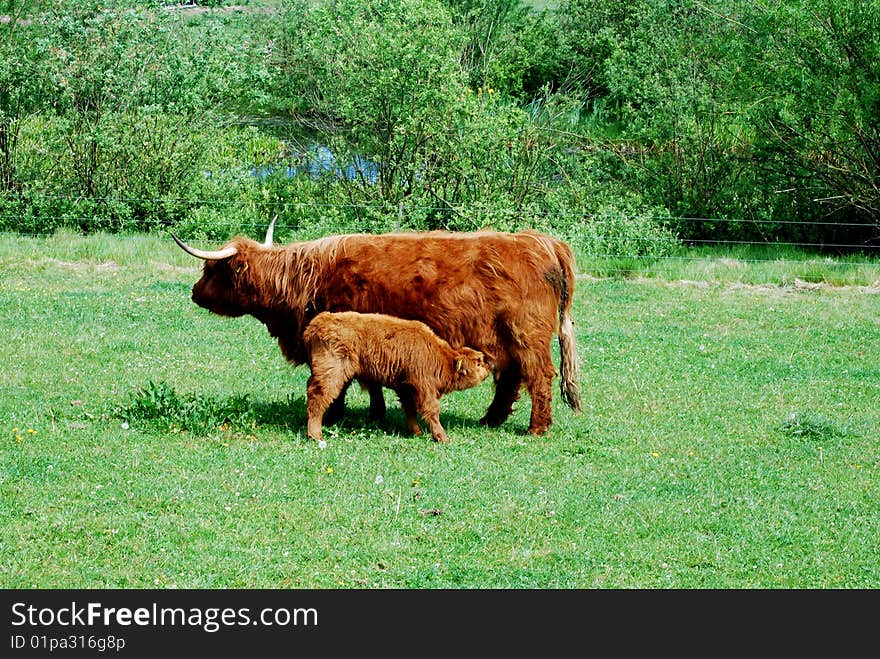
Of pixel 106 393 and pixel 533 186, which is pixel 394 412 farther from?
pixel 533 186

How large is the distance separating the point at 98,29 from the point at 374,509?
54.7ft

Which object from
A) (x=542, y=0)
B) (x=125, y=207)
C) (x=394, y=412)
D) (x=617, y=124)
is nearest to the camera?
(x=394, y=412)

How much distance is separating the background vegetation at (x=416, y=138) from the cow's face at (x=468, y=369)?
35.4 ft

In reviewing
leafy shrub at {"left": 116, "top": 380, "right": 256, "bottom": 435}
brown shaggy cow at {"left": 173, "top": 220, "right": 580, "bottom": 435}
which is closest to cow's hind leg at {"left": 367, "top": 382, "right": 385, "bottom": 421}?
brown shaggy cow at {"left": 173, "top": 220, "right": 580, "bottom": 435}

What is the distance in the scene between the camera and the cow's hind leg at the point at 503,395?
9.94 meters

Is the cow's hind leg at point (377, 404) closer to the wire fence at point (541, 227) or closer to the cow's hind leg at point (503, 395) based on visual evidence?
the cow's hind leg at point (503, 395)

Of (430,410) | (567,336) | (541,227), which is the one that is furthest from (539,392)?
(541,227)

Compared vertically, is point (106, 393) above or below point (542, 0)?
below

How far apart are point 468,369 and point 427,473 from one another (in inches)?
50.4

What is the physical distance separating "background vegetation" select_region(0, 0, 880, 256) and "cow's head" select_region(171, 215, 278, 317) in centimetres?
943

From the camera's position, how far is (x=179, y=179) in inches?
832

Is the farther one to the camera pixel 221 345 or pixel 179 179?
pixel 179 179

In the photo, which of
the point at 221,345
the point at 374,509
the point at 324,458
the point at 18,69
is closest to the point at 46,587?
the point at 374,509

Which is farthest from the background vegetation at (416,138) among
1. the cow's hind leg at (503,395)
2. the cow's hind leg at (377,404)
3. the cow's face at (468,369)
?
the cow's face at (468,369)
